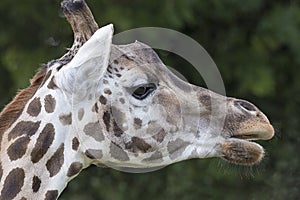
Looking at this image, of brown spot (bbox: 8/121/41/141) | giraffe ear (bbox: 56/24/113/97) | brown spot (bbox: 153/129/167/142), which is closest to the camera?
giraffe ear (bbox: 56/24/113/97)

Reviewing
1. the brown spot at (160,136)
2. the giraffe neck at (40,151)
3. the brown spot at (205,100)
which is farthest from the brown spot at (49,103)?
the brown spot at (205,100)

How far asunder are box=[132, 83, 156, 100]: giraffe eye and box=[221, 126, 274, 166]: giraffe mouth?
324mm

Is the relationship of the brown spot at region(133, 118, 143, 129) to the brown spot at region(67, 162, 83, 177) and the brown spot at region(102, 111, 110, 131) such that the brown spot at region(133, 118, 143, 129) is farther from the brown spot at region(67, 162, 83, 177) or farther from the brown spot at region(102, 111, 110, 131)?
the brown spot at region(67, 162, 83, 177)

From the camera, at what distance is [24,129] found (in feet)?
9.98

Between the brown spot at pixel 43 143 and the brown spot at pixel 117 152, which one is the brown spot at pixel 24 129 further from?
the brown spot at pixel 117 152

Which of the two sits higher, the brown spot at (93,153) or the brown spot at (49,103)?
the brown spot at (49,103)

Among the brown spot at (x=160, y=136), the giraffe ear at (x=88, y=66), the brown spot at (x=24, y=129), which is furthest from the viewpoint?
the brown spot at (x=160, y=136)

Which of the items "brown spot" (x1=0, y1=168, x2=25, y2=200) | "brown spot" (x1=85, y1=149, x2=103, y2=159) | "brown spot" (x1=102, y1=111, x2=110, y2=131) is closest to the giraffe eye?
"brown spot" (x1=102, y1=111, x2=110, y2=131)

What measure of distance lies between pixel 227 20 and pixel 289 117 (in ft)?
2.85

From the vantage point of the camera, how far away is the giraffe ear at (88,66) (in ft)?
9.62

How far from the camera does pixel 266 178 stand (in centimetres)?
608

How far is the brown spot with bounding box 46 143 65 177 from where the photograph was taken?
9.84 ft

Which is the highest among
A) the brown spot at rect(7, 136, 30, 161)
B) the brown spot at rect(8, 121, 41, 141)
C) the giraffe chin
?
the brown spot at rect(8, 121, 41, 141)

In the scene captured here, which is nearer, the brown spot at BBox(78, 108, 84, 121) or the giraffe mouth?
the brown spot at BBox(78, 108, 84, 121)
